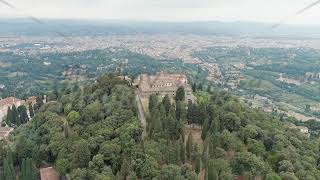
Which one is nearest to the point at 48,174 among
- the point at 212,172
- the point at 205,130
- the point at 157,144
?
the point at 157,144

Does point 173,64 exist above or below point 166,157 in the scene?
below

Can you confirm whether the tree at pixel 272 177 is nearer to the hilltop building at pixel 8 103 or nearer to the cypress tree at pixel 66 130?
the cypress tree at pixel 66 130

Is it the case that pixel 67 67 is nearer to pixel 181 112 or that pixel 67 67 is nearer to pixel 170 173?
pixel 181 112

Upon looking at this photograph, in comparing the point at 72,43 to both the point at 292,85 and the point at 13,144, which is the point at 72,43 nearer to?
the point at 292,85

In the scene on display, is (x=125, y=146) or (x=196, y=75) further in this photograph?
(x=196, y=75)

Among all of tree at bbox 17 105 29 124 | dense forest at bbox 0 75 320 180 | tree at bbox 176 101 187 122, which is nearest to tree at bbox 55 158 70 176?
dense forest at bbox 0 75 320 180

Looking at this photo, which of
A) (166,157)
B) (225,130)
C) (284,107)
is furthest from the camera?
(284,107)

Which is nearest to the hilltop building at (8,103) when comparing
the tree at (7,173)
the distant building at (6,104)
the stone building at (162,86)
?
the distant building at (6,104)

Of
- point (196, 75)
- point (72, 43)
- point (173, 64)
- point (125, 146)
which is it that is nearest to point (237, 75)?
point (196, 75)
